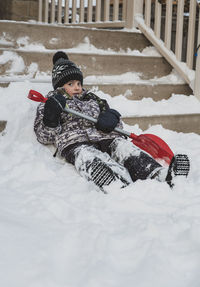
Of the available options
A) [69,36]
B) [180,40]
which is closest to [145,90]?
[180,40]

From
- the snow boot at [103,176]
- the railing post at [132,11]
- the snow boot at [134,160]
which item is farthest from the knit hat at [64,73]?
the railing post at [132,11]

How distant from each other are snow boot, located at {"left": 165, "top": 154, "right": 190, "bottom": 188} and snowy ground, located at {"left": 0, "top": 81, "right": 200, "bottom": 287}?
48mm

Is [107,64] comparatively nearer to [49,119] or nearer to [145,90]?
[145,90]

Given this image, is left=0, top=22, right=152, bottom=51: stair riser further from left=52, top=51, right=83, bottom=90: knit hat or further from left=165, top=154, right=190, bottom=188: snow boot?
left=165, top=154, right=190, bottom=188: snow boot

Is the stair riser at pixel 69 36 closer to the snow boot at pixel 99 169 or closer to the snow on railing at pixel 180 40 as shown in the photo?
the snow on railing at pixel 180 40

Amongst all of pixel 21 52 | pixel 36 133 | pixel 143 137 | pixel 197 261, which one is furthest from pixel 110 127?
pixel 21 52

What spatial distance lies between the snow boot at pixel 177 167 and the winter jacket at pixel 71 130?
63cm

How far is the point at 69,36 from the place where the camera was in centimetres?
388

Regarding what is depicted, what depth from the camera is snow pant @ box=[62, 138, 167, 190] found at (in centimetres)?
200

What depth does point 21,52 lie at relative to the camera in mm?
3354

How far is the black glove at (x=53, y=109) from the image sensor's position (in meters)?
2.26

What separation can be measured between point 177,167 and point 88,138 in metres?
0.70

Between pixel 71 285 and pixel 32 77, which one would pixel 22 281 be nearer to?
pixel 71 285

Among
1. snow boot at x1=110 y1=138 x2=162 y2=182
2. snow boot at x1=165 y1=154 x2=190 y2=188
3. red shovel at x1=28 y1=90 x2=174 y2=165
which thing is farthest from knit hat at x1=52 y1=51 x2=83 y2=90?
snow boot at x1=165 y1=154 x2=190 y2=188
